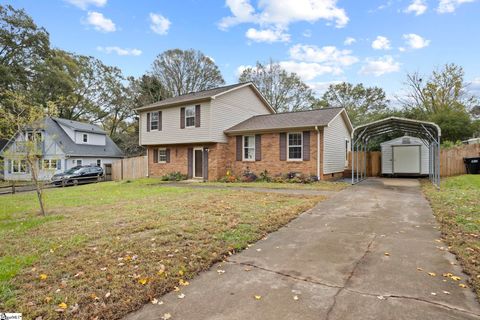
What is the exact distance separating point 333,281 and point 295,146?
11.9 m

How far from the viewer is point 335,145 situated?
51.6 feet

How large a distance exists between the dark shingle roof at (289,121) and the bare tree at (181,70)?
17.1 m

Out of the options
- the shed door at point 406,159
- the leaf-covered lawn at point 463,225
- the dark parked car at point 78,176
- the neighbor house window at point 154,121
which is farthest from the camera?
the neighbor house window at point 154,121

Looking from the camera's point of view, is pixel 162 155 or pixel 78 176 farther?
pixel 78 176

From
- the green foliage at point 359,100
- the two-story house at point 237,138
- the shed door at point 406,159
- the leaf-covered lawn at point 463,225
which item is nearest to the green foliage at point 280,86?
the green foliage at point 359,100

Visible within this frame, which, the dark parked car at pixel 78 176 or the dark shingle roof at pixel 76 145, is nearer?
the dark parked car at pixel 78 176

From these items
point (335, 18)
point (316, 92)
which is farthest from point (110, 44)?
point (316, 92)

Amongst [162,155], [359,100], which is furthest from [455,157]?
[359,100]

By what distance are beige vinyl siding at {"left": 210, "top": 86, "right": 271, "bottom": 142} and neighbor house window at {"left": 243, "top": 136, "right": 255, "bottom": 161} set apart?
53.9 inches

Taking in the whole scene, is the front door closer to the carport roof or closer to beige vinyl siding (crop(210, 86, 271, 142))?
beige vinyl siding (crop(210, 86, 271, 142))

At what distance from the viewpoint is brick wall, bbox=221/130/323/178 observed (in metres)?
14.1

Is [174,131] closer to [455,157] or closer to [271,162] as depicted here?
[271,162]

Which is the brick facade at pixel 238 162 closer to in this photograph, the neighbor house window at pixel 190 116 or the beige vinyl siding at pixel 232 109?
the beige vinyl siding at pixel 232 109

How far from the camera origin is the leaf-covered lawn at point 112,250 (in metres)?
2.84
